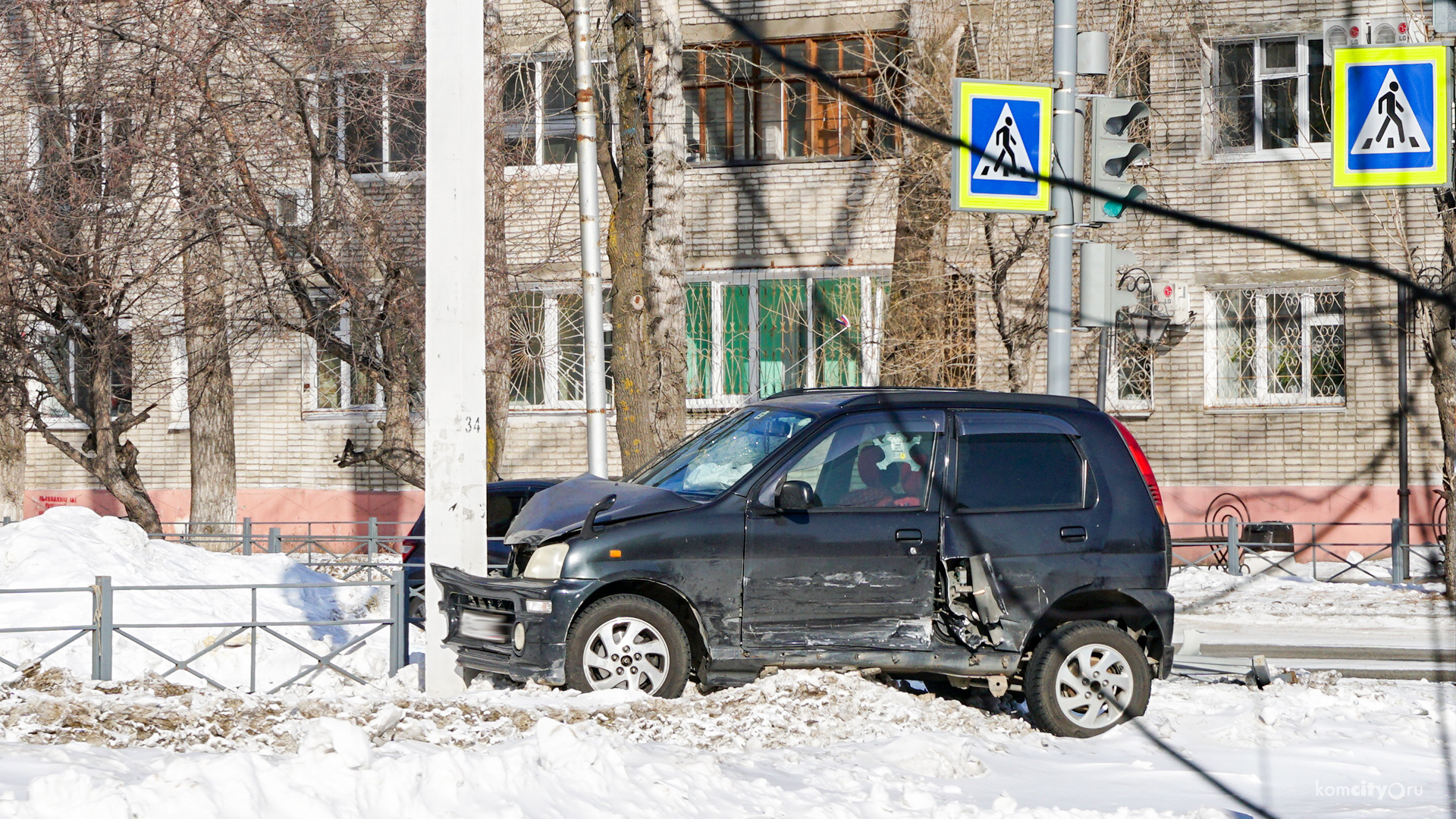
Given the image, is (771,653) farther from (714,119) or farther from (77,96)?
(714,119)

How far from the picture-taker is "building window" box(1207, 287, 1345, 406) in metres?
18.5

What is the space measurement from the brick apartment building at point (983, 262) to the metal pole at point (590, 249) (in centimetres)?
520

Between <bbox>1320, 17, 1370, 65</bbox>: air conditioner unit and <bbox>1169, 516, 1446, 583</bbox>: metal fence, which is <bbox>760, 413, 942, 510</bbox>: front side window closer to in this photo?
<bbox>1169, 516, 1446, 583</bbox>: metal fence

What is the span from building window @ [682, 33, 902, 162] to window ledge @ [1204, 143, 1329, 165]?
4.24 meters

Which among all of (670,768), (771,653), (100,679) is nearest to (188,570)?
(100,679)

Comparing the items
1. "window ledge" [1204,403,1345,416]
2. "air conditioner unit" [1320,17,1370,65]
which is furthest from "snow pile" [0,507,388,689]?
"air conditioner unit" [1320,17,1370,65]

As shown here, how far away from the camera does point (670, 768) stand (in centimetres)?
611

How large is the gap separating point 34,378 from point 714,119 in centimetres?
931

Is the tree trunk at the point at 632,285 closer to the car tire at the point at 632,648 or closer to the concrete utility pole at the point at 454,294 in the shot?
the concrete utility pole at the point at 454,294

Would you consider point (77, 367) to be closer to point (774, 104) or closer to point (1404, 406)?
point (774, 104)

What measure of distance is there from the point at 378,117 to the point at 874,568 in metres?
11.4

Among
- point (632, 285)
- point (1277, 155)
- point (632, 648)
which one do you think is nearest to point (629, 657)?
point (632, 648)

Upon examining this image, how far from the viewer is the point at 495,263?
710 inches

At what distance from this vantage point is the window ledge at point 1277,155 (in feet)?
61.2
